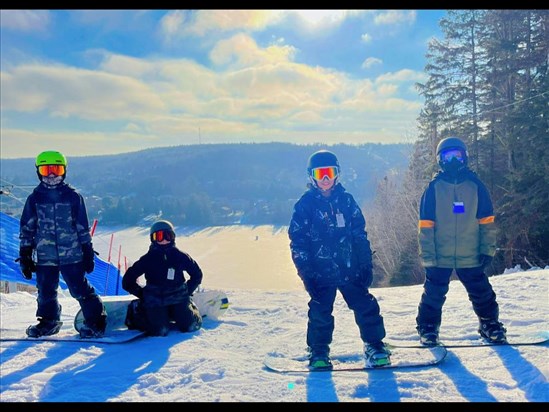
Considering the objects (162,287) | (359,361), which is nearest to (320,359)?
(359,361)

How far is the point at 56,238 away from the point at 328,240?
120 inches

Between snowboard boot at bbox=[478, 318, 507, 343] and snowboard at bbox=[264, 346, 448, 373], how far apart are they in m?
0.64

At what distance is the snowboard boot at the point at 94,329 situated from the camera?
17.3 ft

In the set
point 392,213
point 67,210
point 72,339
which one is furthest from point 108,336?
point 392,213

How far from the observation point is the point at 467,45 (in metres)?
24.8

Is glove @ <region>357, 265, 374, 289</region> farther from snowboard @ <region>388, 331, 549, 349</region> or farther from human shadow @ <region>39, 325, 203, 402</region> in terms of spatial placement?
human shadow @ <region>39, 325, 203, 402</region>

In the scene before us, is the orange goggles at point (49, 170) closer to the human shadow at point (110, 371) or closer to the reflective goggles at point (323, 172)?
the human shadow at point (110, 371)

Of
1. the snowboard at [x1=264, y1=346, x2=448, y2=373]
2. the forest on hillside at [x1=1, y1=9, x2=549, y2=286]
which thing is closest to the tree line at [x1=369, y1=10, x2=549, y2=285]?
the forest on hillside at [x1=1, y1=9, x2=549, y2=286]

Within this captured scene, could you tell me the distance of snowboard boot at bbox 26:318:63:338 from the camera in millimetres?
5273

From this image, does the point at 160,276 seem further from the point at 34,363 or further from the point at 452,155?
the point at 452,155

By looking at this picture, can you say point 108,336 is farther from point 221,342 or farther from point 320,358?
point 320,358

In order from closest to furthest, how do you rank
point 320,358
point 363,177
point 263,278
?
point 320,358 < point 263,278 < point 363,177
